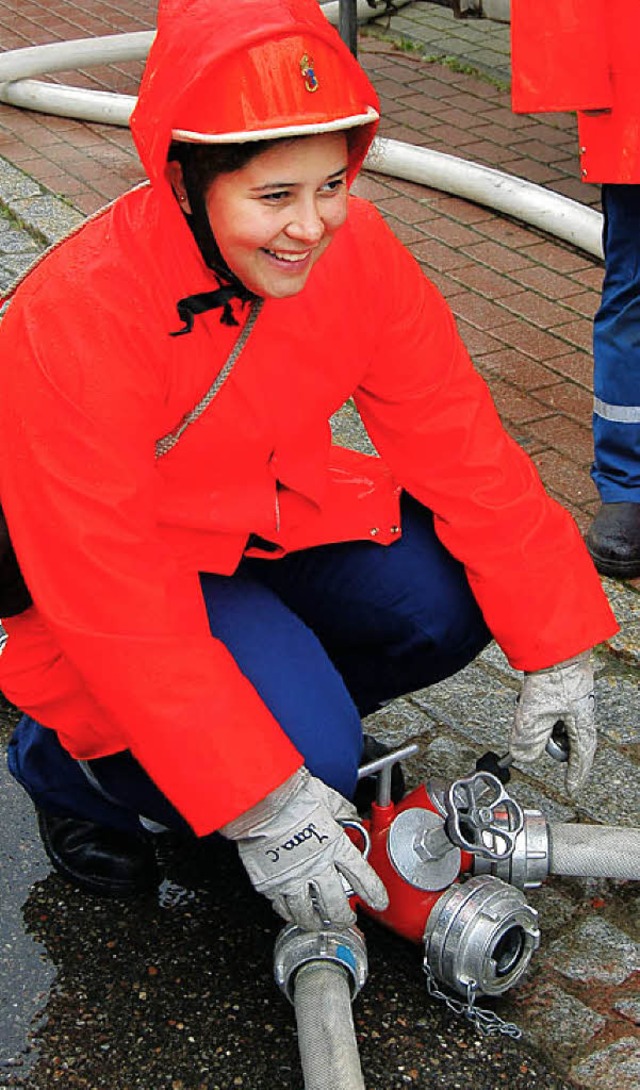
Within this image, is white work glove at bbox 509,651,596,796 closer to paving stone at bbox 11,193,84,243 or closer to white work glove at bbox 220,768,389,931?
white work glove at bbox 220,768,389,931

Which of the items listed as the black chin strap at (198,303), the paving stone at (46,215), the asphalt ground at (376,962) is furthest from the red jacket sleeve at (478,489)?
the paving stone at (46,215)

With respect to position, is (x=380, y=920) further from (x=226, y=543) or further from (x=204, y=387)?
(x=204, y=387)

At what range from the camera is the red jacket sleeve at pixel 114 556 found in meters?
1.96

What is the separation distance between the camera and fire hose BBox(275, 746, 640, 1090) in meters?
2.09

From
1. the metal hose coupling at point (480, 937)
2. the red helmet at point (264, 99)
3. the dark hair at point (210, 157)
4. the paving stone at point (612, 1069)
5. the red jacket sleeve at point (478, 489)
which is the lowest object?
the paving stone at point (612, 1069)

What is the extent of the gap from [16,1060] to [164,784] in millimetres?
528

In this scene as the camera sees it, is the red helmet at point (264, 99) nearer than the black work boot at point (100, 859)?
Yes

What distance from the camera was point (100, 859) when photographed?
247 centimetres

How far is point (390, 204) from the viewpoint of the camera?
5.25 meters

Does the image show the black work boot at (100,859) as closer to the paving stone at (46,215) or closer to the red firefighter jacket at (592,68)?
the red firefighter jacket at (592,68)

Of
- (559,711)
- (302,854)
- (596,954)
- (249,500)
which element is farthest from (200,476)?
(596,954)

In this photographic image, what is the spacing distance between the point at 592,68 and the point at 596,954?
5.97ft

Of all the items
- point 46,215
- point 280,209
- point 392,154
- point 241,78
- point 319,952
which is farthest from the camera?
point 392,154

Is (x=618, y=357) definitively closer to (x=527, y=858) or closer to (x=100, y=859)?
(x=527, y=858)
